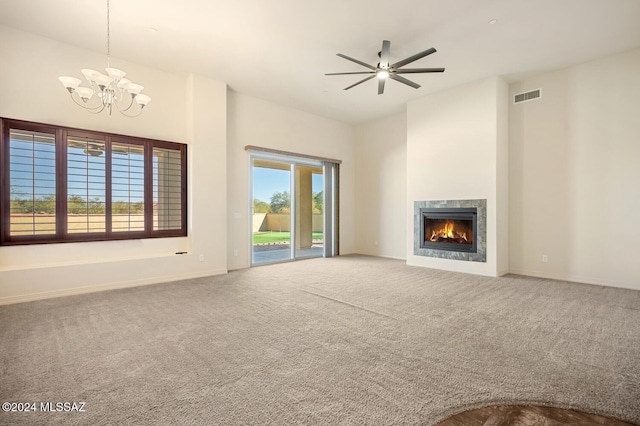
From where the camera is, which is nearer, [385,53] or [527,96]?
[385,53]

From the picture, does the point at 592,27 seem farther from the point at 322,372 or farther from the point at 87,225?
the point at 87,225

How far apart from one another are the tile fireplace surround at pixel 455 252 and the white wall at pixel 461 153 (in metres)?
0.08

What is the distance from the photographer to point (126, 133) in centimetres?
483

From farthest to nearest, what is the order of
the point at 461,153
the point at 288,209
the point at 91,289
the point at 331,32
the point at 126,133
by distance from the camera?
the point at 288,209
the point at 461,153
the point at 126,133
the point at 91,289
the point at 331,32

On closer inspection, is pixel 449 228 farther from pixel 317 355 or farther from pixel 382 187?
pixel 317 355

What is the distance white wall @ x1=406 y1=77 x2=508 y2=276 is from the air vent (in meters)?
0.28

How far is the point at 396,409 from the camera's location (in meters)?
1.75

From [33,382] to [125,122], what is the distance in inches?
159

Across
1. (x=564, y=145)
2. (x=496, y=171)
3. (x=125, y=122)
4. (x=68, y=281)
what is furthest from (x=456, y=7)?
(x=68, y=281)

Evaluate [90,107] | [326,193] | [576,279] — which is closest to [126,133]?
[90,107]

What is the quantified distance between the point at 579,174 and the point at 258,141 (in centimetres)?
597

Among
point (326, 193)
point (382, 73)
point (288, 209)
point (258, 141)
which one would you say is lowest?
point (288, 209)

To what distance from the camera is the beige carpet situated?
1.79m

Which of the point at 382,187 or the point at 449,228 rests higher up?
the point at 382,187
